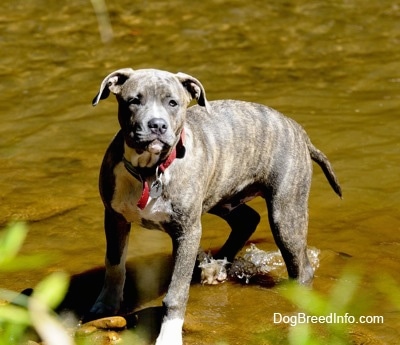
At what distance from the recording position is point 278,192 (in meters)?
5.24

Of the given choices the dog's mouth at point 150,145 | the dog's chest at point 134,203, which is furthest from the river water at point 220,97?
the dog's mouth at point 150,145

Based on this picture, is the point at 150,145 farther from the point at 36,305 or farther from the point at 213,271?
the point at 36,305

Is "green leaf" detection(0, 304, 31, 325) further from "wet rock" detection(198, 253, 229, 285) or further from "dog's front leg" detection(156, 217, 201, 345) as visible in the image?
"wet rock" detection(198, 253, 229, 285)

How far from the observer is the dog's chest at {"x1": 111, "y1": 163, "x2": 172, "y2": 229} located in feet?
15.1

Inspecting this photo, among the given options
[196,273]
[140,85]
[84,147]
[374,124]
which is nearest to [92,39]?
[84,147]

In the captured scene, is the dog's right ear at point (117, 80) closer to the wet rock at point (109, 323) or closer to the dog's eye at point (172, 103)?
the dog's eye at point (172, 103)

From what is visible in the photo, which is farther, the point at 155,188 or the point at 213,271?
the point at 213,271

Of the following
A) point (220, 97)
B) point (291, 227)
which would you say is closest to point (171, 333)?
point (291, 227)

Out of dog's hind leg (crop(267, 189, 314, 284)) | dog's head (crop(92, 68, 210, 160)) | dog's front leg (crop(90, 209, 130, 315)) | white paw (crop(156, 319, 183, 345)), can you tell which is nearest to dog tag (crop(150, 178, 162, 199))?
dog's head (crop(92, 68, 210, 160))

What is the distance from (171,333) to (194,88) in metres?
1.40

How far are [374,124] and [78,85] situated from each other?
3.31m

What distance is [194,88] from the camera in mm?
4801

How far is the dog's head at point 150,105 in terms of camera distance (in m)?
4.24

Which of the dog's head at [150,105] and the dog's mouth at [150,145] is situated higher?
the dog's head at [150,105]
